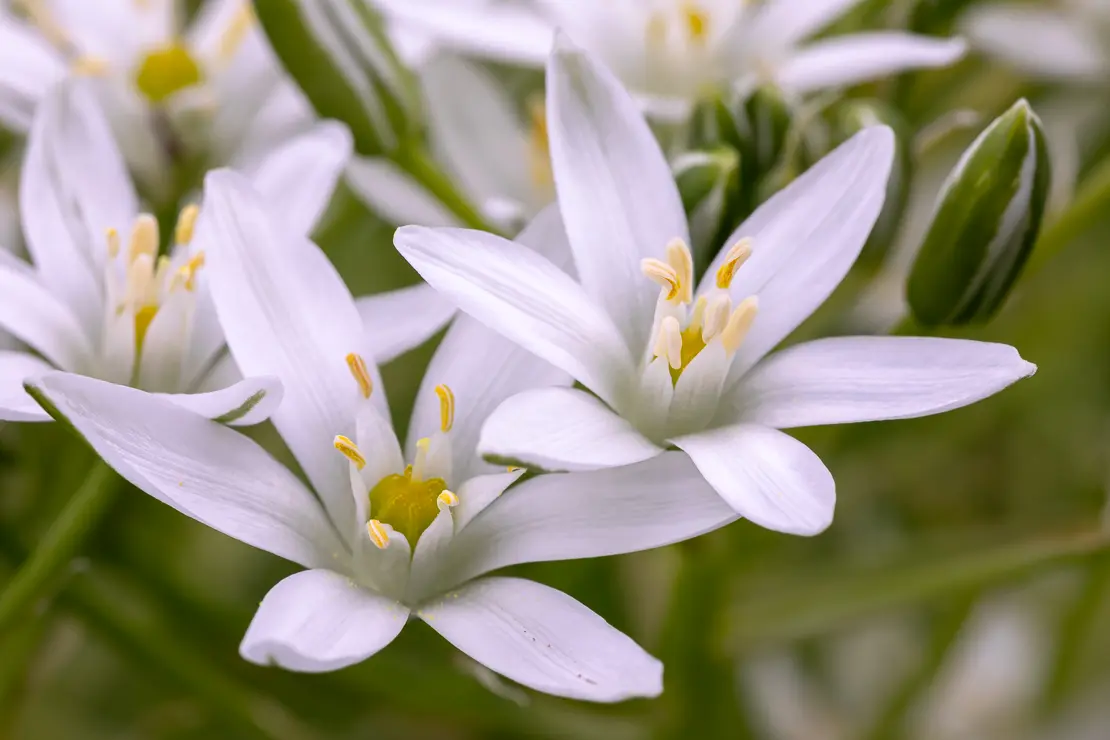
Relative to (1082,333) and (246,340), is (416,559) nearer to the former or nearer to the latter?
(246,340)

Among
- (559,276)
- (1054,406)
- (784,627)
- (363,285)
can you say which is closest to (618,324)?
(559,276)

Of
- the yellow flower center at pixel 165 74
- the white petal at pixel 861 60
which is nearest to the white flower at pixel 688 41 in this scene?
the white petal at pixel 861 60

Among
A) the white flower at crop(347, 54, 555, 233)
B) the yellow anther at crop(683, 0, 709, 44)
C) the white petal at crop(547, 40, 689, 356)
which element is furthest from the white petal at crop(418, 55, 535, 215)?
the white petal at crop(547, 40, 689, 356)

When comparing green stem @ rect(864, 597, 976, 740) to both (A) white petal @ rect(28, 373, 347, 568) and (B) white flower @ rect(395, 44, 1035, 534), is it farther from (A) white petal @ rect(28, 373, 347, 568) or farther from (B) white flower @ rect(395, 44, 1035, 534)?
(A) white petal @ rect(28, 373, 347, 568)

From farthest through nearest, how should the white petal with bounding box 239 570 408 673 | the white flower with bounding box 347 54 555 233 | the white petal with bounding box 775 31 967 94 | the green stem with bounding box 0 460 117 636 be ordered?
the white flower with bounding box 347 54 555 233 → the white petal with bounding box 775 31 967 94 → the green stem with bounding box 0 460 117 636 → the white petal with bounding box 239 570 408 673

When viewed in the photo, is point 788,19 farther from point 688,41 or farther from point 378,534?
point 378,534

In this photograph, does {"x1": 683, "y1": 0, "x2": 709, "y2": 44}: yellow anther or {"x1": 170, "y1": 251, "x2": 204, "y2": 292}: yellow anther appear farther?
{"x1": 683, "y1": 0, "x2": 709, "y2": 44}: yellow anther
